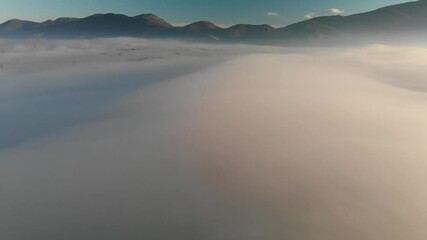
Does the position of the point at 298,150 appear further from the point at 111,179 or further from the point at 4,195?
the point at 4,195

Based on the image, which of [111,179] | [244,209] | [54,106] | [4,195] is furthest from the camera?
[54,106]

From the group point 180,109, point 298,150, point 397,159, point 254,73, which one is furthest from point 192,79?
point 397,159

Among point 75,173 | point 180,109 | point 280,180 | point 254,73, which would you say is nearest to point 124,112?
point 180,109

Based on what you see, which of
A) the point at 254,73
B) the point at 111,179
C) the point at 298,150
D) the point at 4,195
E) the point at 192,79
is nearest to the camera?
the point at 4,195

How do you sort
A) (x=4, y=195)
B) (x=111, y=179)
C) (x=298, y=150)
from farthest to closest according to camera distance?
(x=298, y=150)
(x=111, y=179)
(x=4, y=195)

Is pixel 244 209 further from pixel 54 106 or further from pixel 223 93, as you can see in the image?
pixel 54 106

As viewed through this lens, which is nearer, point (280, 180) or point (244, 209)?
point (244, 209)

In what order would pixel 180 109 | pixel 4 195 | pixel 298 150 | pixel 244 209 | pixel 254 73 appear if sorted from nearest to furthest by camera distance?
1. pixel 244 209
2. pixel 4 195
3. pixel 298 150
4. pixel 180 109
5. pixel 254 73

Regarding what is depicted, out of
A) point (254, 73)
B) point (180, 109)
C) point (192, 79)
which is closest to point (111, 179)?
point (180, 109)

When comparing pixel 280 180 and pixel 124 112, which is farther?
pixel 124 112
